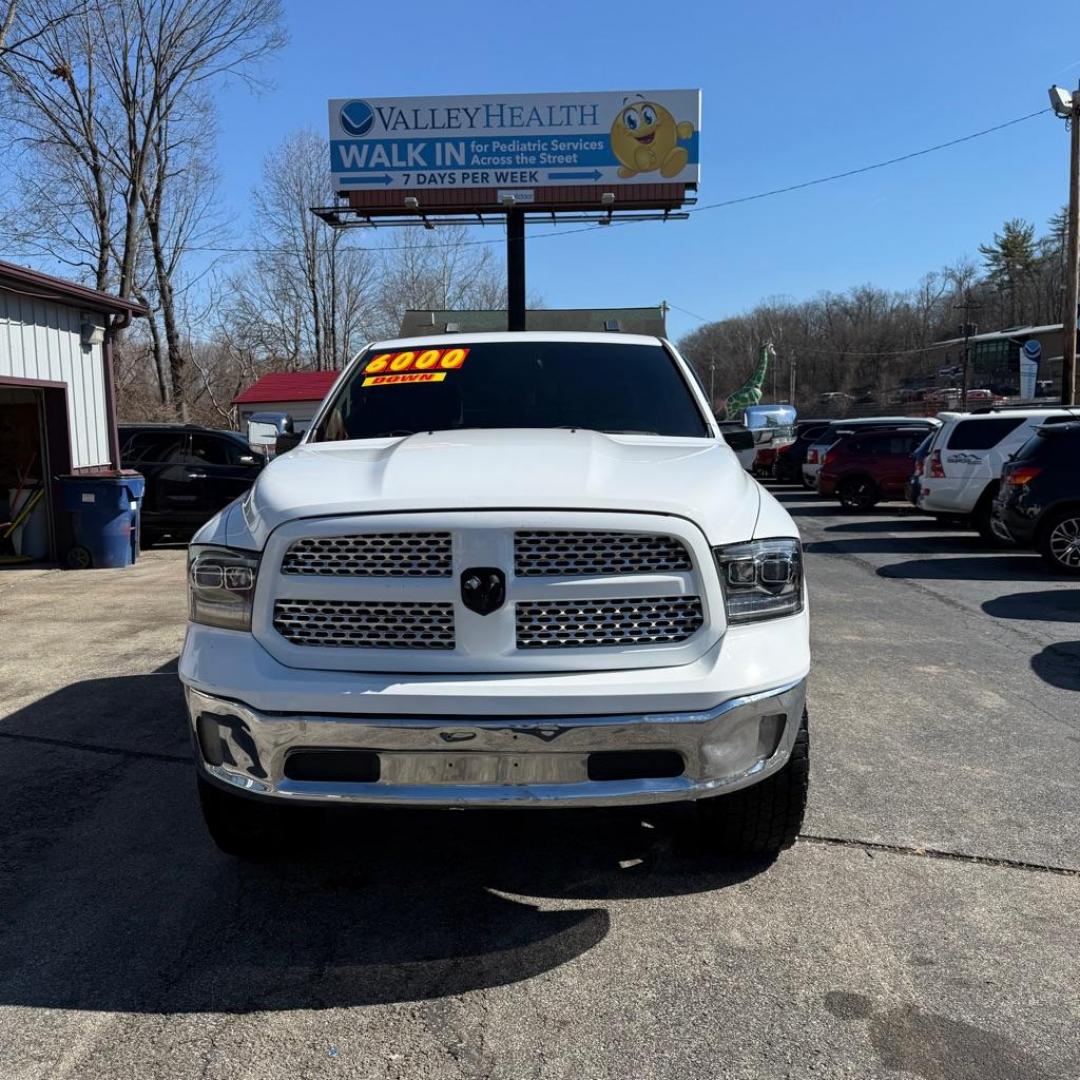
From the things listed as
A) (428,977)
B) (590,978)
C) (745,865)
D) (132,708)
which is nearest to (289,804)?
(428,977)

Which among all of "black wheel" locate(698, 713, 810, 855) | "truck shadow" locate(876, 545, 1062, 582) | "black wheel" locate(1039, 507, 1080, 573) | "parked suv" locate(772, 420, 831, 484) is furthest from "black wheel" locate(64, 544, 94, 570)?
"parked suv" locate(772, 420, 831, 484)

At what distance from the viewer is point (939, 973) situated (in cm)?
282

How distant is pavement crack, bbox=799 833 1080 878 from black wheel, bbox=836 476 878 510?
1599 cm

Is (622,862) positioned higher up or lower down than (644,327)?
lower down

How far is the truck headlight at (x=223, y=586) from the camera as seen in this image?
2.93 meters

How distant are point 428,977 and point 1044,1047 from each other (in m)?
1.65

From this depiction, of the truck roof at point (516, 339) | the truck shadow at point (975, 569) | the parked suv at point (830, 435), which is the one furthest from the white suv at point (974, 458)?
the truck roof at point (516, 339)

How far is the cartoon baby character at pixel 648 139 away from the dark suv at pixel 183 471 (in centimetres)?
1752

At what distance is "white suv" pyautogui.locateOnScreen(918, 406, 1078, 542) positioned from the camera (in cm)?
1335

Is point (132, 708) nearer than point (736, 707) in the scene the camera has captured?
No

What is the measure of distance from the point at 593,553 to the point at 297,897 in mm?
1624

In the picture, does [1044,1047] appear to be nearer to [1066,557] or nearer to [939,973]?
[939,973]

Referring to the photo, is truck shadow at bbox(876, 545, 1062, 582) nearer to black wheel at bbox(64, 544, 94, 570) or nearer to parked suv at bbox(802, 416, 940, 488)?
black wheel at bbox(64, 544, 94, 570)

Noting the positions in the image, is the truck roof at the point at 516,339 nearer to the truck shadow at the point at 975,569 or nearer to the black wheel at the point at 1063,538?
the truck shadow at the point at 975,569
